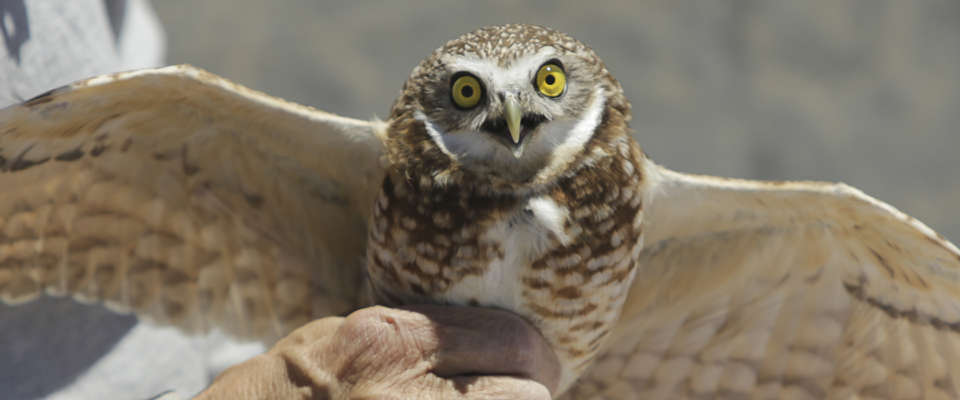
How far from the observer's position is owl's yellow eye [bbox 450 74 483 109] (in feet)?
3.16

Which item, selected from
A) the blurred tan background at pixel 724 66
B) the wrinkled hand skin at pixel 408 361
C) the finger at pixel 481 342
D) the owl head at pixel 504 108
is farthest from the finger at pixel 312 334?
the blurred tan background at pixel 724 66

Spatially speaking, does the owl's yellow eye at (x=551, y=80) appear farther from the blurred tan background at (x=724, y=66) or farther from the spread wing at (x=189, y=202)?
the blurred tan background at (x=724, y=66)

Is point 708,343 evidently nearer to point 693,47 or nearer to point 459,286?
point 459,286

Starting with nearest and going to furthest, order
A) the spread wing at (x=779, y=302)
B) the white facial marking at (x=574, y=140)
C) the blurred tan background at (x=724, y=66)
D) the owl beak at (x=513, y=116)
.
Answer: the owl beak at (x=513, y=116), the white facial marking at (x=574, y=140), the spread wing at (x=779, y=302), the blurred tan background at (x=724, y=66)

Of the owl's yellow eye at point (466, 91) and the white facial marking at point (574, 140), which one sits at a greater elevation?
the owl's yellow eye at point (466, 91)

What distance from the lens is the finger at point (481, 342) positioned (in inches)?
40.1

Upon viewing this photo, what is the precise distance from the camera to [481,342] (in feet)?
3.33

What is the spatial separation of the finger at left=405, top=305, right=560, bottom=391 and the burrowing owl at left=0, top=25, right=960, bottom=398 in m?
0.02

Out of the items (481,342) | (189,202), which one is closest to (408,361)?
(481,342)

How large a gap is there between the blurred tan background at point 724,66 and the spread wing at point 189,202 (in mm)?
2074

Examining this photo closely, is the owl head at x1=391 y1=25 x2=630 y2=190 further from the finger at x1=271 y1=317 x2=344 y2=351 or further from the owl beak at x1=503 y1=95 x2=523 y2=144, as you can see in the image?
the finger at x1=271 y1=317 x2=344 y2=351

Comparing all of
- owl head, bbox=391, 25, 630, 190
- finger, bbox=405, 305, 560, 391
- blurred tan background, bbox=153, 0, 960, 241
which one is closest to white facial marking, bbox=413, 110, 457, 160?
owl head, bbox=391, 25, 630, 190

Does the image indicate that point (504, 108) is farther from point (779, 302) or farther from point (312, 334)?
point (779, 302)

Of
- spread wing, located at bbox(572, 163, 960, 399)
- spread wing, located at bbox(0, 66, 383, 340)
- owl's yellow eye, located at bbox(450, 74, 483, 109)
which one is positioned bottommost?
spread wing, located at bbox(572, 163, 960, 399)
